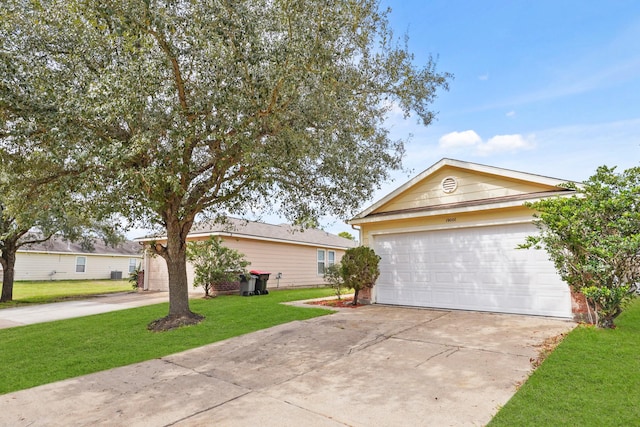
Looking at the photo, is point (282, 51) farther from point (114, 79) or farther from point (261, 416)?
point (261, 416)

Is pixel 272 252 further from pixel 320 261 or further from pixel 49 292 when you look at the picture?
pixel 49 292

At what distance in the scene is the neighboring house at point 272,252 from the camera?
56.0 ft

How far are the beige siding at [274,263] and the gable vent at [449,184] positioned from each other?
33.5 ft

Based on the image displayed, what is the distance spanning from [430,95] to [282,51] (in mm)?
5010

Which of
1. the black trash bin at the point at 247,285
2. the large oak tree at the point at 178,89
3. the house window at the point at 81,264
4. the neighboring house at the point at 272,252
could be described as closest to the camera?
the large oak tree at the point at 178,89

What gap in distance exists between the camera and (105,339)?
25.7 feet

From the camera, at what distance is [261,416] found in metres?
3.82

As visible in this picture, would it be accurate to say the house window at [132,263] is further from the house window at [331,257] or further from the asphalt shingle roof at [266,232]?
the house window at [331,257]

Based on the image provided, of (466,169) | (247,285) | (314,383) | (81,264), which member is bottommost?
(314,383)

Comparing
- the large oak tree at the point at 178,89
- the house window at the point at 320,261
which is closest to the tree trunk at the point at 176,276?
the large oak tree at the point at 178,89

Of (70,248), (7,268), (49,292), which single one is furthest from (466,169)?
(70,248)

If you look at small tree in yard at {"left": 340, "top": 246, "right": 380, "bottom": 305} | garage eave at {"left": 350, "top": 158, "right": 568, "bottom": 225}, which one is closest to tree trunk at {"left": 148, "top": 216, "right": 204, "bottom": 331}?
small tree in yard at {"left": 340, "top": 246, "right": 380, "bottom": 305}

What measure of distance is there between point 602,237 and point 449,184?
4.38 metres

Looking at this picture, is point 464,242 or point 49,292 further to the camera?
point 49,292
